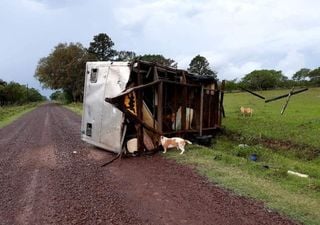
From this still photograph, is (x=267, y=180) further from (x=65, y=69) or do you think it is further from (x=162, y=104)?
(x=65, y=69)

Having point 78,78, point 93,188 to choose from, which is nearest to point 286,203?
point 93,188

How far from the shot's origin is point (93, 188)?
7680 millimetres

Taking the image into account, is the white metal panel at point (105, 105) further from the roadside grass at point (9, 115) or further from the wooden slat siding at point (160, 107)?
the roadside grass at point (9, 115)

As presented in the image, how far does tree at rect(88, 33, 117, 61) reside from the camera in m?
85.1

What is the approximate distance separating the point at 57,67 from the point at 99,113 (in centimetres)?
6089

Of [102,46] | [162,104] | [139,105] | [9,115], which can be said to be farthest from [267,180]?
[102,46]

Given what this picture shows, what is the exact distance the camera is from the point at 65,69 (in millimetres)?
68938

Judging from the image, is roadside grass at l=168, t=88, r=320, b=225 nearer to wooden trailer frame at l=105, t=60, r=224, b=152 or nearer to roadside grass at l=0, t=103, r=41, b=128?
wooden trailer frame at l=105, t=60, r=224, b=152

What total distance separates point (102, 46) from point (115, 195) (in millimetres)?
81041

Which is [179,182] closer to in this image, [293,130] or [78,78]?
[293,130]

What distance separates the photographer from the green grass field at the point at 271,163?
6.68 metres

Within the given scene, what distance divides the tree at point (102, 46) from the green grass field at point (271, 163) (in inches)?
2723

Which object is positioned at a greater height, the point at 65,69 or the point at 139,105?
the point at 65,69

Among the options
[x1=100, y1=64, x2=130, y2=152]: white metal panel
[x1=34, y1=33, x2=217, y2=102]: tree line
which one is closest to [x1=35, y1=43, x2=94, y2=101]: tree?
[x1=34, y1=33, x2=217, y2=102]: tree line
